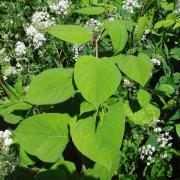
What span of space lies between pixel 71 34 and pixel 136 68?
41cm

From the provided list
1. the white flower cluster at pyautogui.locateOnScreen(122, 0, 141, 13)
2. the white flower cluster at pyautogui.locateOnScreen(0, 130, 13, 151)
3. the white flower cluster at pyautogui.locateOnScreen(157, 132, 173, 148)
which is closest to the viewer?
the white flower cluster at pyautogui.locateOnScreen(0, 130, 13, 151)

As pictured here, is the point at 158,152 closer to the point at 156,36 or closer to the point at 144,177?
the point at 144,177

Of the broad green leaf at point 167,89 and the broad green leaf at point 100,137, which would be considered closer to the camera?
the broad green leaf at point 100,137

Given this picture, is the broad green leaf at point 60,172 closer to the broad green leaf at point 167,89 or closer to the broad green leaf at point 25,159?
the broad green leaf at point 25,159

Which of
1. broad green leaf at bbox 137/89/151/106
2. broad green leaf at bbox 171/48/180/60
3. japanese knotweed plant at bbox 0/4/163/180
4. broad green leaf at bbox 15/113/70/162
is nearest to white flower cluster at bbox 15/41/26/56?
japanese knotweed plant at bbox 0/4/163/180

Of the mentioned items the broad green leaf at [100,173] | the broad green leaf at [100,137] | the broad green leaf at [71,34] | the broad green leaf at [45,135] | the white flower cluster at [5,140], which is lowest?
the broad green leaf at [100,173]

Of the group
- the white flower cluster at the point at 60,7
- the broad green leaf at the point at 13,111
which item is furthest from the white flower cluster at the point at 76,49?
the broad green leaf at the point at 13,111

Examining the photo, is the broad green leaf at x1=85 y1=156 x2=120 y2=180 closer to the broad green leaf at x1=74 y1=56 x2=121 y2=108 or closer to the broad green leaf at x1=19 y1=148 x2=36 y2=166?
the broad green leaf at x1=19 y1=148 x2=36 y2=166

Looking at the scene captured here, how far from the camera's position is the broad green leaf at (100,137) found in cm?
226

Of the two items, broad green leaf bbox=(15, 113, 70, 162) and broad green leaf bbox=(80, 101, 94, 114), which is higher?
broad green leaf bbox=(80, 101, 94, 114)

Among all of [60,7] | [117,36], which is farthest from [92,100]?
[60,7]

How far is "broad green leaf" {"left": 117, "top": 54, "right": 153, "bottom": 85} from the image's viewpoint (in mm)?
2217

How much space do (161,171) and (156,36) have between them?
126 centimetres

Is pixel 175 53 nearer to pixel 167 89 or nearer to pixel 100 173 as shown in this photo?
pixel 167 89
